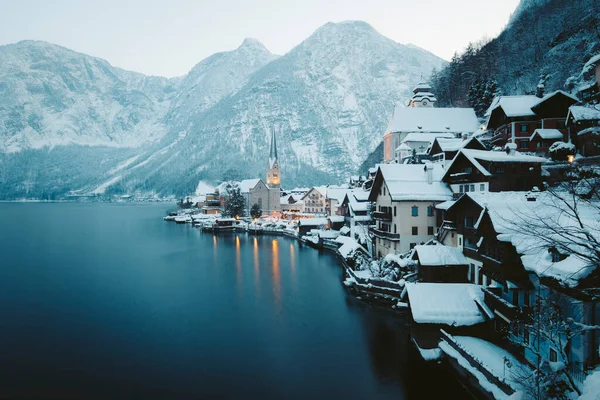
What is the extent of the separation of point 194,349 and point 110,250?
49.0m

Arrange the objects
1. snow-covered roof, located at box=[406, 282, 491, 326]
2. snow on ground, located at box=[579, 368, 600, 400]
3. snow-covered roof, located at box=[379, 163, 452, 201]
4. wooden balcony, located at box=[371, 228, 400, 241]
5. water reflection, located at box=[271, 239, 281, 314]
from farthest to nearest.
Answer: water reflection, located at box=[271, 239, 281, 314]
wooden balcony, located at box=[371, 228, 400, 241]
snow-covered roof, located at box=[379, 163, 452, 201]
snow-covered roof, located at box=[406, 282, 491, 326]
snow on ground, located at box=[579, 368, 600, 400]

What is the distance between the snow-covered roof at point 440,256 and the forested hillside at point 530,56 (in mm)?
40982

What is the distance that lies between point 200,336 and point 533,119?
3828 centimetres

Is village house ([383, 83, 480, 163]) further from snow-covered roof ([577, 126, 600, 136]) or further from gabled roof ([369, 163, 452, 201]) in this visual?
snow-covered roof ([577, 126, 600, 136])

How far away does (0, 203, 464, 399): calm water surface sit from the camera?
17.9 metres

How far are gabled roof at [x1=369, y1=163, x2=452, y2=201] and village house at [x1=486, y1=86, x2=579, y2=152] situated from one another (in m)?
10.6

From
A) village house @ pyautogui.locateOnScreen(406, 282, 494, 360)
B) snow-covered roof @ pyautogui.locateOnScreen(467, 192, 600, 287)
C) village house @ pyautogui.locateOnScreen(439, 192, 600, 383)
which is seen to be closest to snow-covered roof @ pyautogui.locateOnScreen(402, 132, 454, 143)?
village house @ pyautogui.locateOnScreen(439, 192, 600, 383)

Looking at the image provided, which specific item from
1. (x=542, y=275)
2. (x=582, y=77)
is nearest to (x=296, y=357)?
(x=542, y=275)

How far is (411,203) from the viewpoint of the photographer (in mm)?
31891

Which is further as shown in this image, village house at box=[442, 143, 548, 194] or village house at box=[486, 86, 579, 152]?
village house at box=[486, 86, 579, 152]

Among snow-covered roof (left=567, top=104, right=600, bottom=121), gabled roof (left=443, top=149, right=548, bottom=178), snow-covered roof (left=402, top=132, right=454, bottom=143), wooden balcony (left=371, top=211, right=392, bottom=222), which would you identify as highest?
snow-covered roof (left=402, top=132, right=454, bottom=143)

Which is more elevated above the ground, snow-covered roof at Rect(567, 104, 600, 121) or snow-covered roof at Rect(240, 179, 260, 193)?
snow-covered roof at Rect(567, 104, 600, 121)

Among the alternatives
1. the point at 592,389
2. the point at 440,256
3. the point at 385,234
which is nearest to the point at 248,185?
the point at 385,234

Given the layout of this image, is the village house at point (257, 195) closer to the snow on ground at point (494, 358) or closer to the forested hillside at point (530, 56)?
the forested hillside at point (530, 56)
